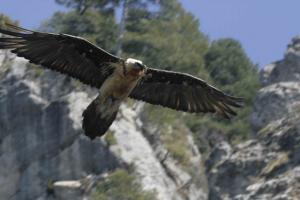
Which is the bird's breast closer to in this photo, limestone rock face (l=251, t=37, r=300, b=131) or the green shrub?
the green shrub

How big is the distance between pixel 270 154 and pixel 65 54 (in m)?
16.8

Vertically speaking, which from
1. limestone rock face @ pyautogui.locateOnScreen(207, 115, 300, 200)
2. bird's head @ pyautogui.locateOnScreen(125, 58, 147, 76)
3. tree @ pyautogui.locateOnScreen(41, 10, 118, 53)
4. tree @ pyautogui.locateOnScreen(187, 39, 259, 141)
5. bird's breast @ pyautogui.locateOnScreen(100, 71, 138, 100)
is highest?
tree @ pyautogui.locateOnScreen(41, 10, 118, 53)

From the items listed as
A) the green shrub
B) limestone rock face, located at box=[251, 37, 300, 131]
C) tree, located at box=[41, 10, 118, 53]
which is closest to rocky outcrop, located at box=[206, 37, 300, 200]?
limestone rock face, located at box=[251, 37, 300, 131]

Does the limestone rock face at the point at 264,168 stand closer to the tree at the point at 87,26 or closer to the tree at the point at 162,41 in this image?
the tree at the point at 162,41

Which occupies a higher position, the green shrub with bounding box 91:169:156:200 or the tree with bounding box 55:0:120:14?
the tree with bounding box 55:0:120:14

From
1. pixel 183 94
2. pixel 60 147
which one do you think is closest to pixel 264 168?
pixel 60 147

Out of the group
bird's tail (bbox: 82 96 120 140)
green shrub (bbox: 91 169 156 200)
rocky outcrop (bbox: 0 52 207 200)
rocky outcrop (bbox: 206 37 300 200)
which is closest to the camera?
bird's tail (bbox: 82 96 120 140)

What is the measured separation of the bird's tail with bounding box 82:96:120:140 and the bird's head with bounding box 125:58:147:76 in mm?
661

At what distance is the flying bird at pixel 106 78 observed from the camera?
16125 mm

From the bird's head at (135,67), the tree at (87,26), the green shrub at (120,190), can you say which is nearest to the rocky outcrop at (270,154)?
the green shrub at (120,190)

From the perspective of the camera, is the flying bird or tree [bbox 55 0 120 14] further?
tree [bbox 55 0 120 14]

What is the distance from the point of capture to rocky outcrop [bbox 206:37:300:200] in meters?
29.3

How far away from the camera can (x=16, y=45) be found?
1664 centimetres

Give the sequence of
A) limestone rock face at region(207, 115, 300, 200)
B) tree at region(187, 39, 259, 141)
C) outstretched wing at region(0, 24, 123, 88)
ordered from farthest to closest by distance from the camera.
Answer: tree at region(187, 39, 259, 141) < limestone rock face at region(207, 115, 300, 200) < outstretched wing at region(0, 24, 123, 88)
